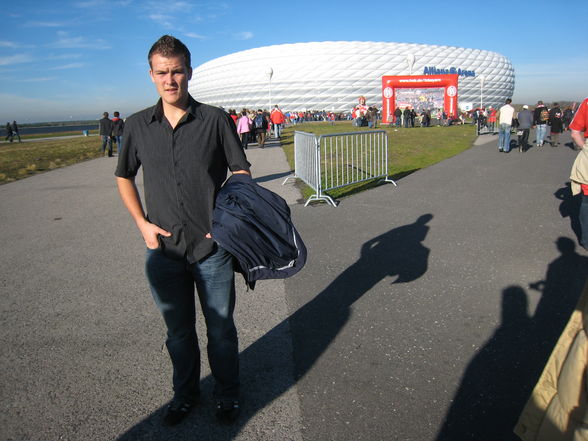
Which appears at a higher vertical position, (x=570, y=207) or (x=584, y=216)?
(x=584, y=216)

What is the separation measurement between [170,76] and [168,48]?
0.13 metres

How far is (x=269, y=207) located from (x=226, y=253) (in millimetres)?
345

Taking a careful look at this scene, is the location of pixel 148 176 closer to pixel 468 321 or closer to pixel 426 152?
pixel 468 321

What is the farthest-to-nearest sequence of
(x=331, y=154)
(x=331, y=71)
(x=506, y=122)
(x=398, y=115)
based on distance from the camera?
(x=331, y=71) → (x=398, y=115) → (x=506, y=122) → (x=331, y=154)

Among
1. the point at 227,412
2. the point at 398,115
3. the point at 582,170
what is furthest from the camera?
the point at 398,115

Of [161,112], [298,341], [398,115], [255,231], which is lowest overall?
[398,115]

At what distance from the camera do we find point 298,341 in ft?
11.1

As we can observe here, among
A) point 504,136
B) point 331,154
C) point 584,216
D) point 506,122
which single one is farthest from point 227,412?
point 504,136

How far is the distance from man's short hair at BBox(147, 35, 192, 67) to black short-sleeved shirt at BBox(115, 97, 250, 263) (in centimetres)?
25

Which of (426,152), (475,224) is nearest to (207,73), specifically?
(426,152)

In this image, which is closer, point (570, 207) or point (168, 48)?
point (168, 48)

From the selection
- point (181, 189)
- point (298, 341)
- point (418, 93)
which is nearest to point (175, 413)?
point (298, 341)

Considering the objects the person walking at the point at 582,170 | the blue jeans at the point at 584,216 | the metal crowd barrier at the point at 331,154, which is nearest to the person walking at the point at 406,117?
the metal crowd barrier at the point at 331,154

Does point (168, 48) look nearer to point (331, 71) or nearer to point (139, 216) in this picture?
point (139, 216)
